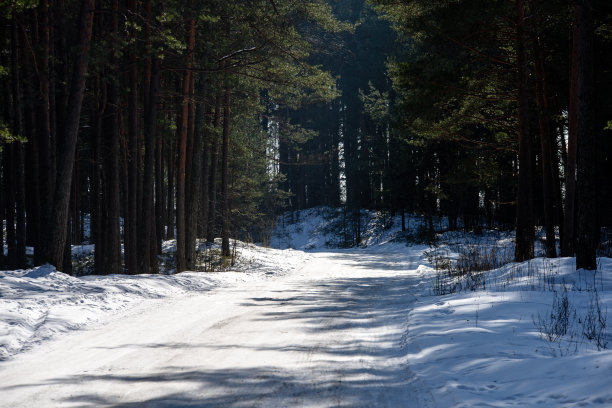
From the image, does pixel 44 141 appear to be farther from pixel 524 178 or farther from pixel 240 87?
pixel 524 178

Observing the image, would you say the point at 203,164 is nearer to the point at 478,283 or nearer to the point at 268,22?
the point at 268,22

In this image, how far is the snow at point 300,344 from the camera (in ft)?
13.4

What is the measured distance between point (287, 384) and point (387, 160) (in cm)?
3829

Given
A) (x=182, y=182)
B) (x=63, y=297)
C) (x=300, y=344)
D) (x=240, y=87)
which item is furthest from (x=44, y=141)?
(x=240, y=87)

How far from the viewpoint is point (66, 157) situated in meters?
11.4

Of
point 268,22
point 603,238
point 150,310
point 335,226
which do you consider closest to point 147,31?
point 268,22

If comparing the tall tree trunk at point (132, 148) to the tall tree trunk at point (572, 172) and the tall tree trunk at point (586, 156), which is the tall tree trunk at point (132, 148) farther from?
the tall tree trunk at point (572, 172)

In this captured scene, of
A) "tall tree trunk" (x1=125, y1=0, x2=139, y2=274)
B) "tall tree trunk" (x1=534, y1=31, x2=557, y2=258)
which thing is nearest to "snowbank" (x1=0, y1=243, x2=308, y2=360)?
"tall tree trunk" (x1=125, y1=0, x2=139, y2=274)

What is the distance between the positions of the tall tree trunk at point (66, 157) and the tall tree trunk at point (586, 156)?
37.3 ft

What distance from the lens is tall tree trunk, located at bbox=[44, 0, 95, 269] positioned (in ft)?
37.1

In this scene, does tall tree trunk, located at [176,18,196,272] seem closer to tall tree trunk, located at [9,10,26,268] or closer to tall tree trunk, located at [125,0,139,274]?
tall tree trunk, located at [125,0,139,274]

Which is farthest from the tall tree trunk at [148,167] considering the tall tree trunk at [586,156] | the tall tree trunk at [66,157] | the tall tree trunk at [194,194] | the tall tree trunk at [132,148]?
the tall tree trunk at [586,156]

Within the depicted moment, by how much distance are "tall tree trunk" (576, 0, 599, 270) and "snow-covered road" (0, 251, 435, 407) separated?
463cm

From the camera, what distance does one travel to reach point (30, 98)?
15383 millimetres
